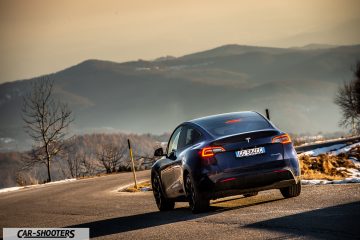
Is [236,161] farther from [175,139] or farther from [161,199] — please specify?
[161,199]

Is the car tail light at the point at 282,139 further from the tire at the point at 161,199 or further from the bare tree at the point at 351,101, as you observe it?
the bare tree at the point at 351,101

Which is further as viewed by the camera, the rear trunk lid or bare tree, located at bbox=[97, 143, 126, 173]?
bare tree, located at bbox=[97, 143, 126, 173]

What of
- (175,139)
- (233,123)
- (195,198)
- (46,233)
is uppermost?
(233,123)

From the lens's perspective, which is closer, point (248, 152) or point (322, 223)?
point (322, 223)

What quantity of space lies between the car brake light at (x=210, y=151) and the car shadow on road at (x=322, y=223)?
1.80 m

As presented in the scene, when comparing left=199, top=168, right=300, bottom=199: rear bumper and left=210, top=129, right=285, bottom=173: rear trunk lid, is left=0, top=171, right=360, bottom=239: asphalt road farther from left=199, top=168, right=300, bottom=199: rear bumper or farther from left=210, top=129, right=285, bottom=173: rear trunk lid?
left=210, top=129, right=285, bottom=173: rear trunk lid

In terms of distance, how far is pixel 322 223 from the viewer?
8.34 m

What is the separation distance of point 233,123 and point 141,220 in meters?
2.31

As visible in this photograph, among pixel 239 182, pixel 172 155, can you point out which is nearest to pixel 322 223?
pixel 239 182

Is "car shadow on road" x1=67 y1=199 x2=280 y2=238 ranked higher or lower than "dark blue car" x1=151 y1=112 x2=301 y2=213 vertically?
lower

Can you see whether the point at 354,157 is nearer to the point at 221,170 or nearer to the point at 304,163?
the point at 304,163

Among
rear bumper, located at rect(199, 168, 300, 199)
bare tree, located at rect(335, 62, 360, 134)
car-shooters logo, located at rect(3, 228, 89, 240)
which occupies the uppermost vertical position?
bare tree, located at rect(335, 62, 360, 134)

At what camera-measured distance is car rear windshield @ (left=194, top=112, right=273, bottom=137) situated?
11.2 meters

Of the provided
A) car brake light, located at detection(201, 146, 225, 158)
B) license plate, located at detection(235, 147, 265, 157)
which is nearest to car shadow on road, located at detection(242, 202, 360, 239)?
license plate, located at detection(235, 147, 265, 157)
